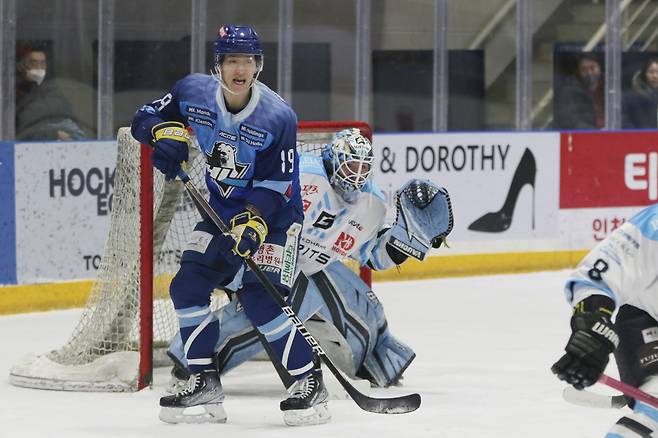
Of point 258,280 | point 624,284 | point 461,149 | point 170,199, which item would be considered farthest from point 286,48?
point 624,284

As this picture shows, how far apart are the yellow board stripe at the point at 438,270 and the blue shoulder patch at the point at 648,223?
401 cm

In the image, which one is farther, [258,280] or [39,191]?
A: [39,191]

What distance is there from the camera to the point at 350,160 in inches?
193

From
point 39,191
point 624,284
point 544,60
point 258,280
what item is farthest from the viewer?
point 544,60

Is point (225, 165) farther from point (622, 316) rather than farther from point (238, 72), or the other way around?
point (622, 316)

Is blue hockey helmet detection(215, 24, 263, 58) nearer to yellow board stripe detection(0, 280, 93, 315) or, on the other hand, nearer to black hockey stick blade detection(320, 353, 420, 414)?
black hockey stick blade detection(320, 353, 420, 414)

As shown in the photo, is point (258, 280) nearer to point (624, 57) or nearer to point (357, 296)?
point (357, 296)

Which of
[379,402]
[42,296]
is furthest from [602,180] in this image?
[379,402]

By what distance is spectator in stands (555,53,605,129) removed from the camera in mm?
8789

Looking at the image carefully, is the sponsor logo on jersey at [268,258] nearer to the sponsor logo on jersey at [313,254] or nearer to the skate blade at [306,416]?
the skate blade at [306,416]

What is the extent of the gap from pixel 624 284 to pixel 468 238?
5.12 m

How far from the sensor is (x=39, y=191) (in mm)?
6676

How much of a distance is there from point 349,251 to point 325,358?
1.96 ft

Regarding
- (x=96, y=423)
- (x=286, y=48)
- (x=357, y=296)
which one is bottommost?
(x=96, y=423)
